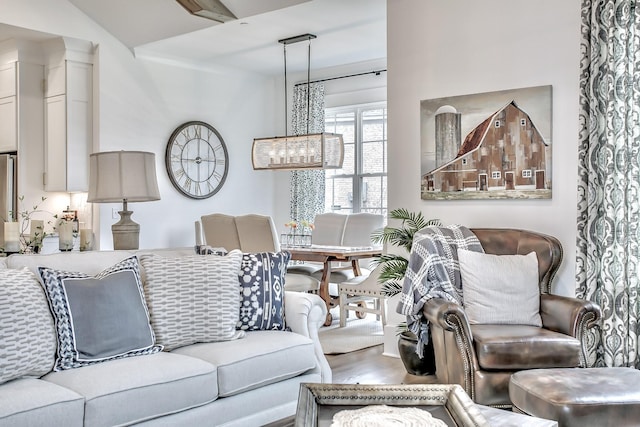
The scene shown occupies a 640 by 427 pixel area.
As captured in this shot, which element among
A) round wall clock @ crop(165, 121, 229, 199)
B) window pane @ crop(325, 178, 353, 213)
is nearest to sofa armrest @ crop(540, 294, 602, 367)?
window pane @ crop(325, 178, 353, 213)

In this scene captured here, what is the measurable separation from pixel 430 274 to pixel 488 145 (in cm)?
115

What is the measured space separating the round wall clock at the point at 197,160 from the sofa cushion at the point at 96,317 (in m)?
4.66

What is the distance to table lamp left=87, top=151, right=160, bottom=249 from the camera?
364cm

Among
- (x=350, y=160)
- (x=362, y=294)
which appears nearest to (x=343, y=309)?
(x=362, y=294)

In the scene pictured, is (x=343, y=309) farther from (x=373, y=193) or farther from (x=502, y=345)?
(x=502, y=345)

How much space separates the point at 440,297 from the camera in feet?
12.9

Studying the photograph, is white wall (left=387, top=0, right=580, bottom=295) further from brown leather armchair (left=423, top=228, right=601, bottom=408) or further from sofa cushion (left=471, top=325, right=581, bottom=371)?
sofa cushion (left=471, top=325, right=581, bottom=371)

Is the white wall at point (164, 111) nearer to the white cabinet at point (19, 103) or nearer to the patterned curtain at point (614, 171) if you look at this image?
the white cabinet at point (19, 103)

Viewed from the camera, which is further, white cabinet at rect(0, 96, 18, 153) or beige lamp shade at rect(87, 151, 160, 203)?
white cabinet at rect(0, 96, 18, 153)

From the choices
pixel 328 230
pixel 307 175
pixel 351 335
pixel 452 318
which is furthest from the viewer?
pixel 307 175

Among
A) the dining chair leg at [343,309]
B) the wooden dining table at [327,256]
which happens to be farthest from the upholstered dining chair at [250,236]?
the dining chair leg at [343,309]

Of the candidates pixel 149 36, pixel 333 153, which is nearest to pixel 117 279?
pixel 333 153

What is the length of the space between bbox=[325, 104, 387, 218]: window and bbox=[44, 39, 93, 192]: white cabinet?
118 inches

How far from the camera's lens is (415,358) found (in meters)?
4.32
